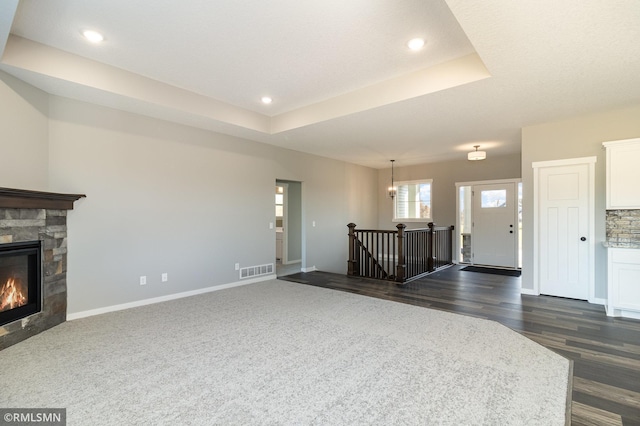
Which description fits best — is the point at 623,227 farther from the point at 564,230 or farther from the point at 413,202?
the point at 413,202

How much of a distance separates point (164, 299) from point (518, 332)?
459 cm

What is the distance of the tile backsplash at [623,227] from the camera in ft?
13.2

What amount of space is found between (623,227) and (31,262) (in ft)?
23.5

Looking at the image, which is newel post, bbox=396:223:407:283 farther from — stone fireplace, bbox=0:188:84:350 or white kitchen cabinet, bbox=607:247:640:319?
stone fireplace, bbox=0:188:84:350

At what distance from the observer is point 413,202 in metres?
8.97

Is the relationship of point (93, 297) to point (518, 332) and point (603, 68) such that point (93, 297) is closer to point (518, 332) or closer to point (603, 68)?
point (518, 332)

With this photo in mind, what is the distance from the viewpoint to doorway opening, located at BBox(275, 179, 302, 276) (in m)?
7.64

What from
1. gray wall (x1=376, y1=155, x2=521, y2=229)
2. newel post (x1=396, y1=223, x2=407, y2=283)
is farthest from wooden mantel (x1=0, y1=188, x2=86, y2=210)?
gray wall (x1=376, y1=155, x2=521, y2=229)

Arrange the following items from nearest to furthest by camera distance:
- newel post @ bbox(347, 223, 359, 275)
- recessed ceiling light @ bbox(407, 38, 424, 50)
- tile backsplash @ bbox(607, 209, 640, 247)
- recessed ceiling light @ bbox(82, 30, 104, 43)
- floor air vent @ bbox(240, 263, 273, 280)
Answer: recessed ceiling light @ bbox(82, 30, 104, 43) < recessed ceiling light @ bbox(407, 38, 424, 50) < tile backsplash @ bbox(607, 209, 640, 247) < floor air vent @ bbox(240, 263, 273, 280) < newel post @ bbox(347, 223, 359, 275)

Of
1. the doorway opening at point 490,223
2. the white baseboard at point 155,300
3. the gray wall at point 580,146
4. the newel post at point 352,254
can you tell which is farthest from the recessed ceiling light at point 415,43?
the doorway opening at point 490,223

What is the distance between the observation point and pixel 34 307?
3316mm

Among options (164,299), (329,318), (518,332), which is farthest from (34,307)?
(518,332)

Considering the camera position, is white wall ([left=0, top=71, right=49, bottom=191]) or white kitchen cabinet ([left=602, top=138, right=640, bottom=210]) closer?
white wall ([left=0, top=71, right=49, bottom=191])

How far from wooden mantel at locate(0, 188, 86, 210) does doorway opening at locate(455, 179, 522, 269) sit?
782 centimetres
